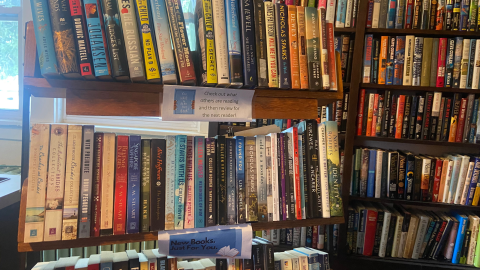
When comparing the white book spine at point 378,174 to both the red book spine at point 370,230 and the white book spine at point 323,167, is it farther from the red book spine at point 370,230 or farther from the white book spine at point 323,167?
the white book spine at point 323,167

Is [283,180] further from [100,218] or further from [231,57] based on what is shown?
[100,218]

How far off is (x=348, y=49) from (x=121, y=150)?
1.51 metres

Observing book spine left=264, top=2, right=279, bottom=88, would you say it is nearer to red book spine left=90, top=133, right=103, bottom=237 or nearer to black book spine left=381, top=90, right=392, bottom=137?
red book spine left=90, top=133, right=103, bottom=237

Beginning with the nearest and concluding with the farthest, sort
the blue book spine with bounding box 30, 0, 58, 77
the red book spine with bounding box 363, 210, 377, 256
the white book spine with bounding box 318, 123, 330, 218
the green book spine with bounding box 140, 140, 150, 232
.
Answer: the blue book spine with bounding box 30, 0, 58, 77, the green book spine with bounding box 140, 140, 150, 232, the white book spine with bounding box 318, 123, 330, 218, the red book spine with bounding box 363, 210, 377, 256

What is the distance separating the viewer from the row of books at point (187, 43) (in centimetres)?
73

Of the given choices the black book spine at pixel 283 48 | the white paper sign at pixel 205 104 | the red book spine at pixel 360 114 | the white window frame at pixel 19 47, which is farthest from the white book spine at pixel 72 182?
the red book spine at pixel 360 114

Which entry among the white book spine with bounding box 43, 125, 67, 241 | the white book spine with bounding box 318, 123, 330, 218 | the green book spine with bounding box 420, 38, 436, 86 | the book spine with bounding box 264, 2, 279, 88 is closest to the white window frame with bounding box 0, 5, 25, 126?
the white book spine with bounding box 43, 125, 67, 241

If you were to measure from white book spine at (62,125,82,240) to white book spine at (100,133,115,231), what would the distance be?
2.3 inches

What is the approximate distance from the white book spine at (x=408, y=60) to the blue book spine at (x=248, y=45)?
52.3 inches

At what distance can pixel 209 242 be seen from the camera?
33.5 inches

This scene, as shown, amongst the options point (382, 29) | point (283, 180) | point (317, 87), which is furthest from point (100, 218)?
point (382, 29)

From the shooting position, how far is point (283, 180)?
933 mm

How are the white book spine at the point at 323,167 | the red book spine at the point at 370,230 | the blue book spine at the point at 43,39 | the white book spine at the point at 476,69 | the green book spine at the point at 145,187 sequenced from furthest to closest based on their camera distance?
the red book spine at the point at 370,230 → the white book spine at the point at 476,69 → the white book spine at the point at 323,167 → the green book spine at the point at 145,187 → the blue book spine at the point at 43,39

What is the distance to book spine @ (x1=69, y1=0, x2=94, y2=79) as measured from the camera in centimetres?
73
